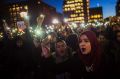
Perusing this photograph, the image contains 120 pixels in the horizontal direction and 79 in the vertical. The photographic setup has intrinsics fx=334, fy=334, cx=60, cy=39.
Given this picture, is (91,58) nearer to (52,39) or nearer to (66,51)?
(66,51)

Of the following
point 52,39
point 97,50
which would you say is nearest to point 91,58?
point 97,50

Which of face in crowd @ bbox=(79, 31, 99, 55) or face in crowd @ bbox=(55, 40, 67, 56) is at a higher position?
face in crowd @ bbox=(79, 31, 99, 55)

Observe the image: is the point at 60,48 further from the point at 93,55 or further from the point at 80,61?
the point at 93,55

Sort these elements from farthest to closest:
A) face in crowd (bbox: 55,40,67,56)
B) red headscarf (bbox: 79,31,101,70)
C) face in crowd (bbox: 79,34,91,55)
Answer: face in crowd (bbox: 55,40,67,56), face in crowd (bbox: 79,34,91,55), red headscarf (bbox: 79,31,101,70)

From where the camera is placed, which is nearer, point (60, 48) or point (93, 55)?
point (93, 55)

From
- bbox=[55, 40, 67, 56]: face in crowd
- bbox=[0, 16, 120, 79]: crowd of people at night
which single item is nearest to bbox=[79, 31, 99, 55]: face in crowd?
bbox=[0, 16, 120, 79]: crowd of people at night

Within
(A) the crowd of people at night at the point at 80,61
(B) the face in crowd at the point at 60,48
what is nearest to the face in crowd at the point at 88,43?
(A) the crowd of people at night at the point at 80,61

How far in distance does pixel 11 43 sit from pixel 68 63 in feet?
23.6

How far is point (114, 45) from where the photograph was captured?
29.9 feet

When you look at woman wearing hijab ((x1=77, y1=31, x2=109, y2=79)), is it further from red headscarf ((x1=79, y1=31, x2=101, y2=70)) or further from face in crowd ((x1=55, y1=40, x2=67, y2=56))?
face in crowd ((x1=55, y1=40, x2=67, y2=56))

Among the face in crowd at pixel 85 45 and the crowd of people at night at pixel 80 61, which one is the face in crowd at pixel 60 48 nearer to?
the crowd of people at night at pixel 80 61

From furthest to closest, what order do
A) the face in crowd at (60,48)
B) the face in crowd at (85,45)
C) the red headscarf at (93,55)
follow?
1. the face in crowd at (60,48)
2. the face in crowd at (85,45)
3. the red headscarf at (93,55)

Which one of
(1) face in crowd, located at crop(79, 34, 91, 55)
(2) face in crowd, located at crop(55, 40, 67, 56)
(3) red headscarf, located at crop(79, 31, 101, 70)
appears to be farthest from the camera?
(2) face in crowd, located at crop(55, 40, 67, 56)

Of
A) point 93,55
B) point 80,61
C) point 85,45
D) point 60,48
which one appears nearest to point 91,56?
point 93,55
